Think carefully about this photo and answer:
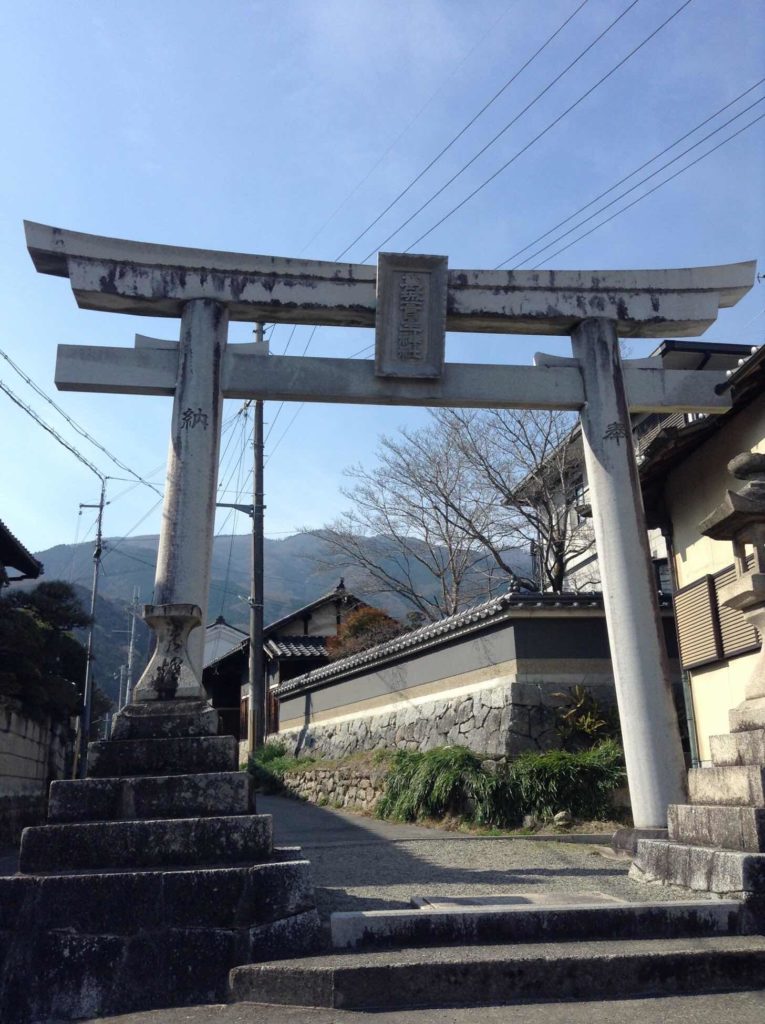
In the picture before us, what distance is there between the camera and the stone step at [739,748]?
564 centimetres

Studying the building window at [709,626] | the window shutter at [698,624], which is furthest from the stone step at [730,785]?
the window shutter at [698,624]

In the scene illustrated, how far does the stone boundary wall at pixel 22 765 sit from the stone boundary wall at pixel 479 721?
7.08 m

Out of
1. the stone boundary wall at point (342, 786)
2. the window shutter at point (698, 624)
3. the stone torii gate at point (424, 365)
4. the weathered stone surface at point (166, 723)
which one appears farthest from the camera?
the stone boundary wall at point (342, 786)

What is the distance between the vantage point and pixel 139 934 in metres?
4.88

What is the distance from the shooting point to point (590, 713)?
13.5m

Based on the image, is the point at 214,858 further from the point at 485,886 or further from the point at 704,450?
the point at 704,450

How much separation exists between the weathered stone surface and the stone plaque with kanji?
14.7 ft

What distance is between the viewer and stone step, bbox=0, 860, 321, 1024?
15.5ft

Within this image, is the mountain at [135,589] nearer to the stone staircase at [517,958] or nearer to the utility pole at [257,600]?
the utility pole at [257,600]

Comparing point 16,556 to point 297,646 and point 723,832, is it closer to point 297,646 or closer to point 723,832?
point 723,832

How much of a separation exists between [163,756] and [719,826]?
4.02 m

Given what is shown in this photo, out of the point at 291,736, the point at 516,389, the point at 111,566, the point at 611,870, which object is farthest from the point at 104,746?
the point at 111,566

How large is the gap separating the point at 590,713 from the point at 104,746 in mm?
9510

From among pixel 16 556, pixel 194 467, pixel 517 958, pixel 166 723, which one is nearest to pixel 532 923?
pixel 517 958
